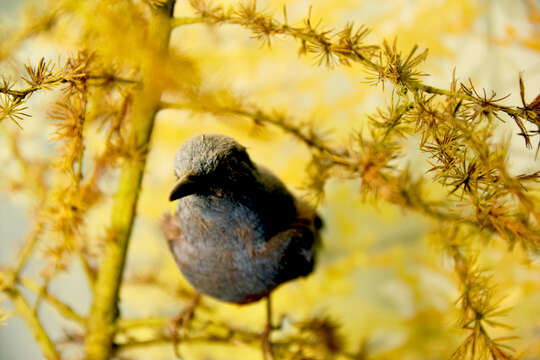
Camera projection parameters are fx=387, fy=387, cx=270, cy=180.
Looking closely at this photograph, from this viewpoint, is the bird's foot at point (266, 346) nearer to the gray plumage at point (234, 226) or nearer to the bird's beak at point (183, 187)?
the gray plumage at point (234, 226)

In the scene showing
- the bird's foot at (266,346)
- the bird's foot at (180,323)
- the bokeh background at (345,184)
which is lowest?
the bird's foot at (266,346)

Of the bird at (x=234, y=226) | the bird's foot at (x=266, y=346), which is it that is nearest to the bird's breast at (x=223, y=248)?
the bird at (x=234, y=226)

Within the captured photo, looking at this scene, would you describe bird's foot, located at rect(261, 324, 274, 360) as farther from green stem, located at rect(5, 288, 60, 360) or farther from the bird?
green stem, located at rect(5, 288, 60, 360)

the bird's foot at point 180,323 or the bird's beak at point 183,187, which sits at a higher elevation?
the bird's beak at point 183,187

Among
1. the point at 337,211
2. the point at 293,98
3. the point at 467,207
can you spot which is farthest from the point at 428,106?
the point at 337,211

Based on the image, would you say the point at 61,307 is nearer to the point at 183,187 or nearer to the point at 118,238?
the point at 118,238

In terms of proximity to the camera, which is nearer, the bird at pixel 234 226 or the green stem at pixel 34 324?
the bird at pixel 234 226

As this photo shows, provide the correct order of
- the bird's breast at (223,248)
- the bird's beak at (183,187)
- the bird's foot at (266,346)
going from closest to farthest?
the bird's beak at (183,187) < the bird's breast at (223,248) < the bird's foot at (266,346)

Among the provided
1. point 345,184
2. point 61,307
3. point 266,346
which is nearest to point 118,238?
point 61,307
